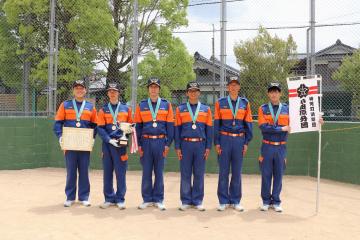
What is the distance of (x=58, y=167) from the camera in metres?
9.73

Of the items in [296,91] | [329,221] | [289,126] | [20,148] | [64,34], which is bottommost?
[329,221]

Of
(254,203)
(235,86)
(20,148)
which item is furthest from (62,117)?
(20,148)

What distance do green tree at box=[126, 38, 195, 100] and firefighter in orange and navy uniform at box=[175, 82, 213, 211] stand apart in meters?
7.52

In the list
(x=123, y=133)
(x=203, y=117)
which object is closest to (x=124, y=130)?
(x=123, y=133)

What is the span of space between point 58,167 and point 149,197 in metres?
4.46

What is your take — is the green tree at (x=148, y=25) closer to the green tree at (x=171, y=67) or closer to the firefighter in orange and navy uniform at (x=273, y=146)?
the green tree at (x=171, y=67)

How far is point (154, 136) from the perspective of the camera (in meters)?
5.84

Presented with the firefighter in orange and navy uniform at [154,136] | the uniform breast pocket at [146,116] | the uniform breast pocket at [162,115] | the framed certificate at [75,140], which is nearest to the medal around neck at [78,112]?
the framed certificate at [75,140]

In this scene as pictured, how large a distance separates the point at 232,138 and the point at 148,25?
9633 mm

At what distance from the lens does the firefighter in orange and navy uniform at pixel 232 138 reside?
5.84 metres

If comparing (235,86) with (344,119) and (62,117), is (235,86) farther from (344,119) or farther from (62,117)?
(344,119)

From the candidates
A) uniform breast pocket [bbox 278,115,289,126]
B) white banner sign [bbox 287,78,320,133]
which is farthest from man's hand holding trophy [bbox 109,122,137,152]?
white banner sign [bbox 287,78,320,133]

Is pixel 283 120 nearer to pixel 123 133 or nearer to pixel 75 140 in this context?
pixel 123 133

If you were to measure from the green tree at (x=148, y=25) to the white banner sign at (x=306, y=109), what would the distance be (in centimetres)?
858
